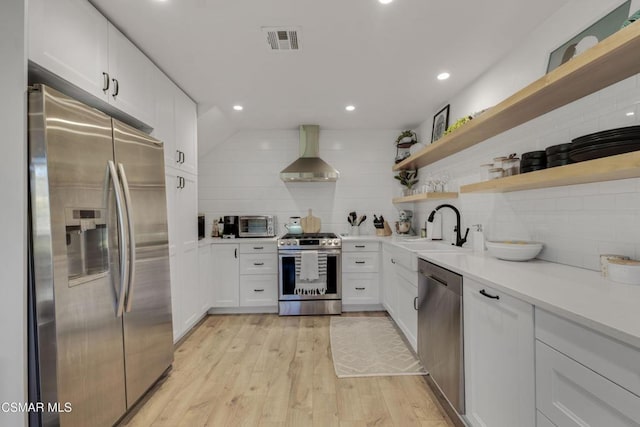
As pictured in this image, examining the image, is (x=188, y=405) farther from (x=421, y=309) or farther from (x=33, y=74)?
(x=33, y=74)

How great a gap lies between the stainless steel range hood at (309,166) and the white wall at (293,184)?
19 cm

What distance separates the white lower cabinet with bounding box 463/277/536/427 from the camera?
3.48 feet

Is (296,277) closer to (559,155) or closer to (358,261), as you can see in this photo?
(358,261)

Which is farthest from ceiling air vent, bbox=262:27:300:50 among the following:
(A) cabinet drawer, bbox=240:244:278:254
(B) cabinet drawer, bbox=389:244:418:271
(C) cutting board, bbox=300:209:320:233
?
(C) cutting board, bbox=300:209:320:233

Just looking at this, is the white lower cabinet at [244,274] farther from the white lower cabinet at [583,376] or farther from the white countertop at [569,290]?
the white lower cabinet at [583,376]

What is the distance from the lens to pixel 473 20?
1714mm

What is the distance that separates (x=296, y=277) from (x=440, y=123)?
7.87 feet

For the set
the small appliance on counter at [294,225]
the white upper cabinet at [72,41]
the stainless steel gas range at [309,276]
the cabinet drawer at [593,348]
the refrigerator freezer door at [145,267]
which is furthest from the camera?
the small appliance on counter at [294,225]

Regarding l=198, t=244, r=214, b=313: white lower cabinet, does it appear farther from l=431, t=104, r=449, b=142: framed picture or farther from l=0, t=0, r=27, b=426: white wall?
l=431, t=104, r=449, b=142: framed picture

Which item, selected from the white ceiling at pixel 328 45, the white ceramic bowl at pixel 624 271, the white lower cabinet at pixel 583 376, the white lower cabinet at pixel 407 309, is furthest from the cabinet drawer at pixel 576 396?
the white ceiling at pixel 328 45

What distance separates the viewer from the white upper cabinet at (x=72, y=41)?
48.4 inches

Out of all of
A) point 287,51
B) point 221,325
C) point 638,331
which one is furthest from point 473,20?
point 221,325

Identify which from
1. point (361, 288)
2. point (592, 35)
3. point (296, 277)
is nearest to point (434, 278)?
point (592, 35)

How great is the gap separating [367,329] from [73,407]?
7.74ft
